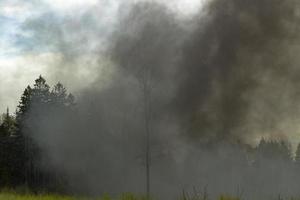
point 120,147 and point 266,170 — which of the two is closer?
point 120,147

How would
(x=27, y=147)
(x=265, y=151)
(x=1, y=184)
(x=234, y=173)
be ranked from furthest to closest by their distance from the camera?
(x=265, y=151) < (x=234, y=173) < (x=27, y=147) < (x=1, y=184)

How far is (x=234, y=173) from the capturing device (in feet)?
261

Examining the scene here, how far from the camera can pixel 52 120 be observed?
238 feet

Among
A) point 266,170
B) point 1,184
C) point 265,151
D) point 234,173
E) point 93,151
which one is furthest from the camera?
point 265,151

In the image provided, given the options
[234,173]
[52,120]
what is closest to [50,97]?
[52,120]

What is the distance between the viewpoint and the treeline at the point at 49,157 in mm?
68625

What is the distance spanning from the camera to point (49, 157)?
232 ft

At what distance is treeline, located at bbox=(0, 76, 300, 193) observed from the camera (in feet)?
225

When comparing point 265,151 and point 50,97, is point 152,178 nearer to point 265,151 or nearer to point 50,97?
point 50,97

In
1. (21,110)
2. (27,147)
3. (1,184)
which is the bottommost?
(1,184)

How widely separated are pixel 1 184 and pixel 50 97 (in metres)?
15.7

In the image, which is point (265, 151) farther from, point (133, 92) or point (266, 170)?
point (133, 92)

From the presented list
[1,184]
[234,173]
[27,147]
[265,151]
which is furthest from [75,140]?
[265,151]

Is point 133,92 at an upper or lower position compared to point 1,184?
upper
